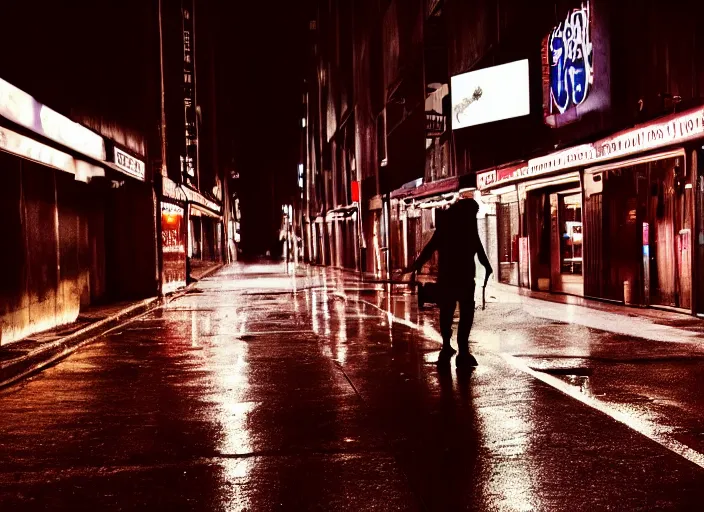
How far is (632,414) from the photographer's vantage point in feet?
22.7

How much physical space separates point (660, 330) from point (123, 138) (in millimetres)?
15740

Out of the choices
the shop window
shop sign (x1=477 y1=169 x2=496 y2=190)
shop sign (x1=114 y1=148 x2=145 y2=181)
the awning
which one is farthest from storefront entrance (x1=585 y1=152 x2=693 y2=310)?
shop sign (x1=114 y1=148 x2=145 y2=181)

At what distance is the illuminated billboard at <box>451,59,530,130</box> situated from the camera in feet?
75.4

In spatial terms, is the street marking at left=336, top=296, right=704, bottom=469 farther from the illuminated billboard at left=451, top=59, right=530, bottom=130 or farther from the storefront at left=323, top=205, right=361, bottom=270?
the storefront at left=323, top=205, right=361, bottom=270

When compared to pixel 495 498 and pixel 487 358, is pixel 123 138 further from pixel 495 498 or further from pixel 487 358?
pixel 495 498

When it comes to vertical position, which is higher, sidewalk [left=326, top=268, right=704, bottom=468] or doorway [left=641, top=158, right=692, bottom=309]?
doorway [left=641, top=158, right=692, bottom=309]

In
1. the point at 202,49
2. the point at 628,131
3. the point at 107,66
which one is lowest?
the point at 628,131

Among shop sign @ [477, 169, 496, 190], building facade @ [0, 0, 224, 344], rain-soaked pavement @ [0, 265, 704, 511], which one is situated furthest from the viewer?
shop sign @ [477, 169, 496, 190]

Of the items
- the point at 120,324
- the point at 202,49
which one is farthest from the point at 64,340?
the point at 202,49

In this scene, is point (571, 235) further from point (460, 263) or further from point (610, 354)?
point (460, 263)

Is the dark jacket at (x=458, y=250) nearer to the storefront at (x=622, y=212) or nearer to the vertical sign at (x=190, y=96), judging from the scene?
the storefront at (x=622, y=212)

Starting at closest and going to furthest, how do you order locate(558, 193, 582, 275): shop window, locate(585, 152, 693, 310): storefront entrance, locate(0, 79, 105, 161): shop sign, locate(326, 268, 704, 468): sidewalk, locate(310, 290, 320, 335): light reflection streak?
locate(326, 268, 704, 468): sidewalk < locate(0, 79, 105, 161): shop sign < locate(310, 290, 320, 335): light reflection streak < locate(585, 152, 693, 310): storefront entrance < locate(558, 193, 582, 275): shop window

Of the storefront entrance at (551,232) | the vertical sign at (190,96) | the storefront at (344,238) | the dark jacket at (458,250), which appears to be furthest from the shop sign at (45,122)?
the vertical sign at (190,96)

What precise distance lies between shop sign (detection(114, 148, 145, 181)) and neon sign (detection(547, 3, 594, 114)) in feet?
36.2
